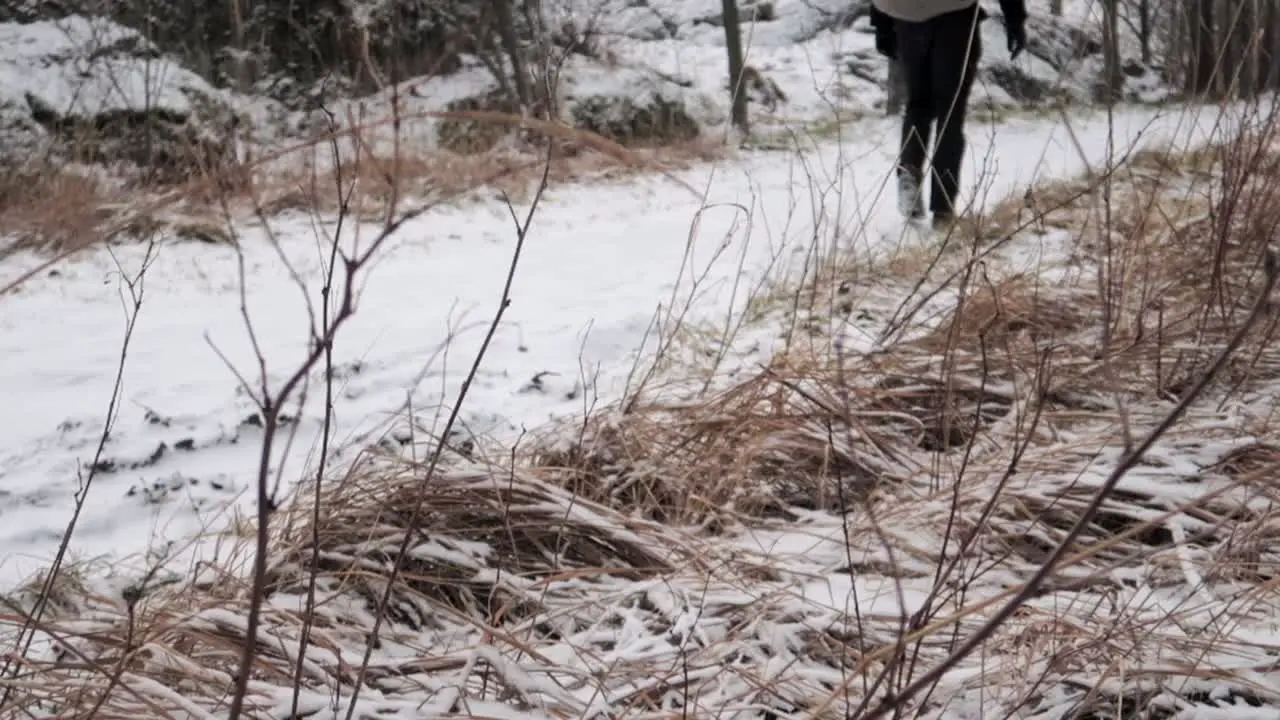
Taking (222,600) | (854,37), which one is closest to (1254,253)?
(222,600)

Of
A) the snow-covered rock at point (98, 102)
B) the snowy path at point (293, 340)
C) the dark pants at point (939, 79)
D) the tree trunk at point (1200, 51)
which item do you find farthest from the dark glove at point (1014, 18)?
the snow-covered rock at point (98, 102)

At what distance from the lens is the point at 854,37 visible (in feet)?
34.8

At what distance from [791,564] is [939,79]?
2409 millimetres

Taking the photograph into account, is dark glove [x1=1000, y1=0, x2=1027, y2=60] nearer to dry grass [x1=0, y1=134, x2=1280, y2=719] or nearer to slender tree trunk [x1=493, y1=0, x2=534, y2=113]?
dry grass [x1=0, y1=134, x2=1280, y2=719]

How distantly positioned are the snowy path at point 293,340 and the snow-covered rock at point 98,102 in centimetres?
173

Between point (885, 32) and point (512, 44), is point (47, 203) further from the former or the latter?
point (512, 44)

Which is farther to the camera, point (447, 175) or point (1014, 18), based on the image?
point (447, 175)

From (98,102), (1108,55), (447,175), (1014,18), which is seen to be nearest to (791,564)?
(1108,55)

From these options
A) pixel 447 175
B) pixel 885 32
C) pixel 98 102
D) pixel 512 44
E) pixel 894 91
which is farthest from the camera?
pixel 894 91

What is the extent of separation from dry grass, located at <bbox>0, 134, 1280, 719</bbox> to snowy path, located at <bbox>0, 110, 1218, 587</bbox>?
0.21 metres

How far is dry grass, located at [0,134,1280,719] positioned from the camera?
29.9 inches

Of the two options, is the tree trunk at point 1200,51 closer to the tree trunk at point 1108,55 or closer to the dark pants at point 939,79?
the tree trunk at point 1108,55

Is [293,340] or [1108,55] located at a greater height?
[1108,55]

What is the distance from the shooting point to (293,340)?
231 cm
